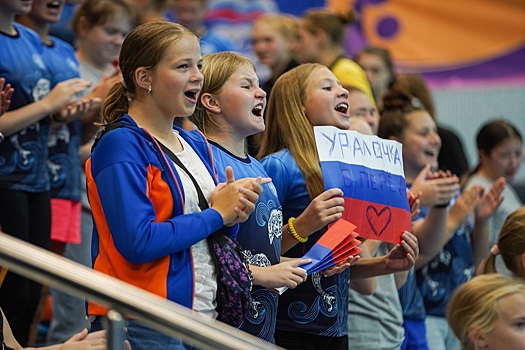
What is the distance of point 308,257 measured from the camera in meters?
3.26

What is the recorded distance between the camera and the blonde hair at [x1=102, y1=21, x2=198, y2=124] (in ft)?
9.77

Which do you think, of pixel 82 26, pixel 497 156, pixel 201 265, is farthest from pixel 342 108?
pixel 497 156

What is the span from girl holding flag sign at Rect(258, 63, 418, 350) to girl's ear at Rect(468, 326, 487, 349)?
45 cm

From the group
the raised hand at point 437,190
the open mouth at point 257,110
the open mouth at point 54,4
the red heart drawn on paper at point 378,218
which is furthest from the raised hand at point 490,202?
the open mouth at point 54,4

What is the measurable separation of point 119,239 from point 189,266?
0.22m

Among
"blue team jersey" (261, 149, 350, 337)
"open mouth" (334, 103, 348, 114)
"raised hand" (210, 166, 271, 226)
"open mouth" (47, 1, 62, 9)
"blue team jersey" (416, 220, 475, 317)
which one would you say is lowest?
"blue team jersey" (416, 220, 475, 317)

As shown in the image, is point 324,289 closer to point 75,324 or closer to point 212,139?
point 212,139

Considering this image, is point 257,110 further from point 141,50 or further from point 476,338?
point 476,338

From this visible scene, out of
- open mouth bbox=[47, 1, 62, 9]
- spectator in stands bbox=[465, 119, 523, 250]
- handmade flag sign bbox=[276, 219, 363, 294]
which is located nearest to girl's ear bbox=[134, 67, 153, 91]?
handmade flag sign bbox=[276, 219, 363, 294]

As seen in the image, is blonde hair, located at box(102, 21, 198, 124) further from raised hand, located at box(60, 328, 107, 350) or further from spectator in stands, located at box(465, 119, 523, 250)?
spectator in stands, located at box(465, 119, 523, 250)

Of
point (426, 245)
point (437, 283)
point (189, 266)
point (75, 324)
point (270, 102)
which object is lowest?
point (75, 324)

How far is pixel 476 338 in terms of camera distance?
3285 millimetres

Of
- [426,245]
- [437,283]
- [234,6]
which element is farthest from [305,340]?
[234,6]

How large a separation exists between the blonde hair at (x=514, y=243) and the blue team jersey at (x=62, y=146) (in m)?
1.86
